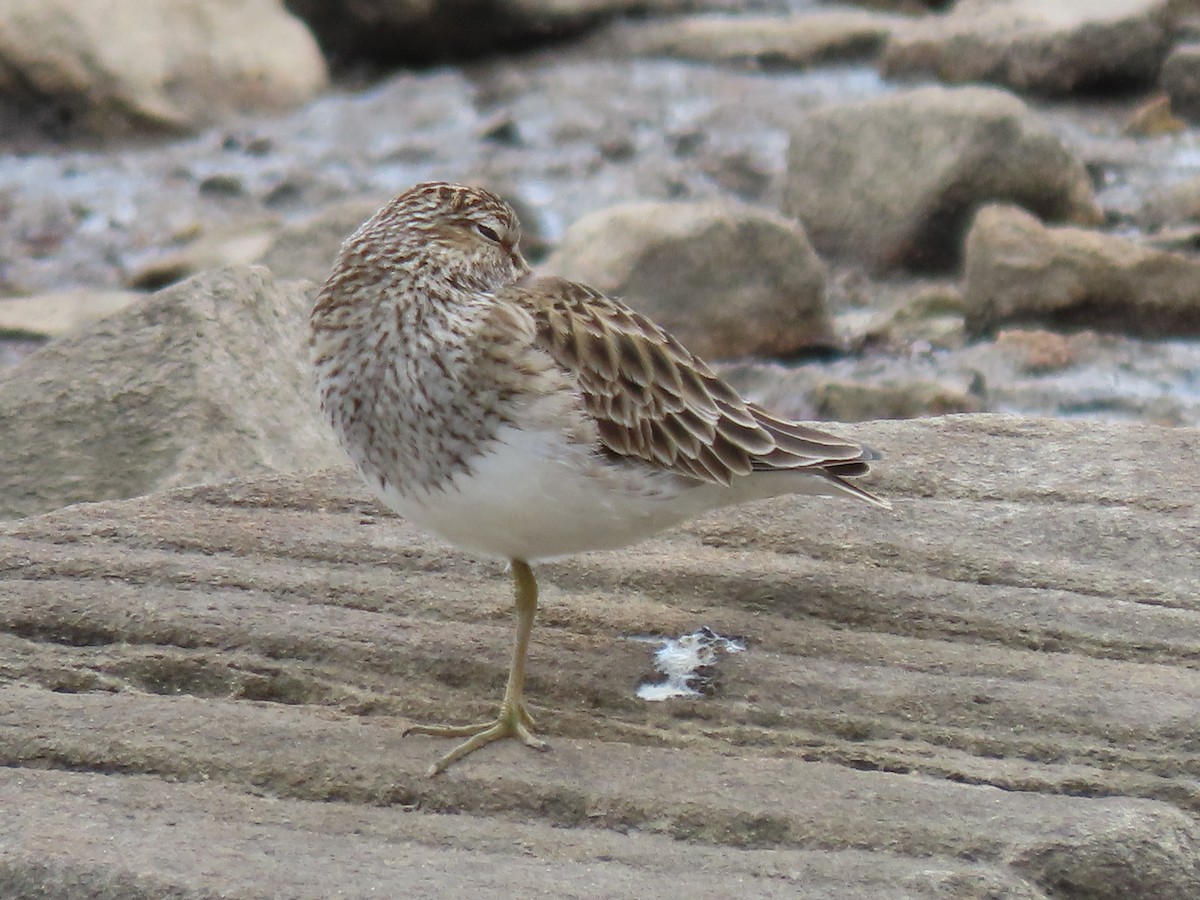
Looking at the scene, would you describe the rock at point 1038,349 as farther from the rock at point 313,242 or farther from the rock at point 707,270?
the rock at point 313,242

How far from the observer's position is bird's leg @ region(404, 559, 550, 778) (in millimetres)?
4750

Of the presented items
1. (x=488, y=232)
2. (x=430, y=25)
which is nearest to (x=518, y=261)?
(x=488, y=232)

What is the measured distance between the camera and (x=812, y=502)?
604 centimetres

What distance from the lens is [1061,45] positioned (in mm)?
13133

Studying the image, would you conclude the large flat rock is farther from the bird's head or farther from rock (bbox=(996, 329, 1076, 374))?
rock (bbox=(996, 329, 1076, 374))

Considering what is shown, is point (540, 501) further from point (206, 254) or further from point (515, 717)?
point (206, 254)

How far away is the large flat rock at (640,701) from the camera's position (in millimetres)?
4352

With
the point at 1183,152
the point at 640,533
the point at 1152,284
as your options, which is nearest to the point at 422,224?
the point at 640,533

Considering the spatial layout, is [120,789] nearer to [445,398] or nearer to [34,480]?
[445,398]

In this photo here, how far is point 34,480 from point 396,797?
9.40ft

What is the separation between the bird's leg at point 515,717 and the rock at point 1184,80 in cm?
960

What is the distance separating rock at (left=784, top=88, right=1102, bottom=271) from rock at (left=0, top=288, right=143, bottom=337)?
4.52m

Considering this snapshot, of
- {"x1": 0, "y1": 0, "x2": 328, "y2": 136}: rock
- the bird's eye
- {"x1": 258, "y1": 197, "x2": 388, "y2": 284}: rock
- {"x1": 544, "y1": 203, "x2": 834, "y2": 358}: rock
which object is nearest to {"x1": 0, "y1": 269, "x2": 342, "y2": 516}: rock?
the bird's eye

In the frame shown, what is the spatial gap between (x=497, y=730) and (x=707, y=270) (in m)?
5.23
